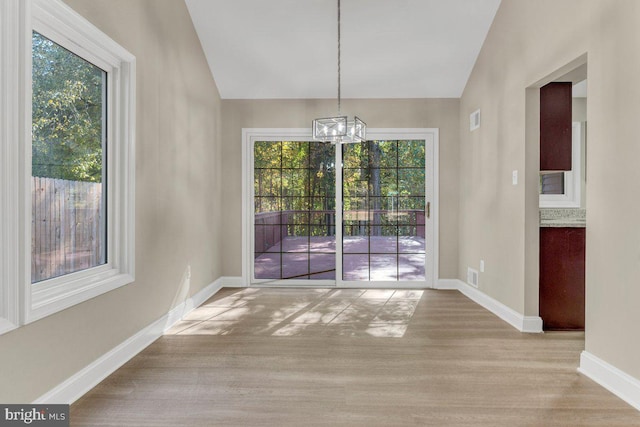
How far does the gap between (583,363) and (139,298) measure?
302 cm

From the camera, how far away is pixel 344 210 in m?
4.99

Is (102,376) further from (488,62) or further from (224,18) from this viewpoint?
(488,62)

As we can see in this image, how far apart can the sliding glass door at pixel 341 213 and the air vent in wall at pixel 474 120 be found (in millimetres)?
637

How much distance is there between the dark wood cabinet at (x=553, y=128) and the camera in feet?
10.8

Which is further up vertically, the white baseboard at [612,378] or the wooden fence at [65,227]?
the wooden fence at [65,227]

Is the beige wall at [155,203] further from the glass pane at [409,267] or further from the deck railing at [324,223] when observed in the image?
the glass pane at [409,267]

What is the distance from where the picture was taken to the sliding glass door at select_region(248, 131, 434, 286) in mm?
4969

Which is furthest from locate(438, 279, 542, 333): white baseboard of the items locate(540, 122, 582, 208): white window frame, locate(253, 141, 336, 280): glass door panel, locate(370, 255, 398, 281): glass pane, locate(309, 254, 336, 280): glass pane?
locate(253, 141, 336, 280): glass door panel

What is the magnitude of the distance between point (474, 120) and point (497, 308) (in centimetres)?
202

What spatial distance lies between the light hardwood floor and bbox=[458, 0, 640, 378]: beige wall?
0.41 meters

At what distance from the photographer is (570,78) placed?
3.12 meters

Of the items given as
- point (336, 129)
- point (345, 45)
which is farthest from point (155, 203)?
point (345, 45)

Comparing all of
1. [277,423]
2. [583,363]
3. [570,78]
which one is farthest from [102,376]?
[570,78]

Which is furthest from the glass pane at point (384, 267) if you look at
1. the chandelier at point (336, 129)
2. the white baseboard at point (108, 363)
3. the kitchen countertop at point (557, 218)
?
the white baseboard at point (108, 363)
